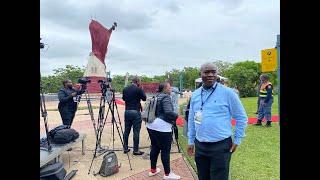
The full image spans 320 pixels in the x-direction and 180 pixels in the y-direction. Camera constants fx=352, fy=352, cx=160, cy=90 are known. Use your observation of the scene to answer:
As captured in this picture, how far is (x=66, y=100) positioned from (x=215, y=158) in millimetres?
6047

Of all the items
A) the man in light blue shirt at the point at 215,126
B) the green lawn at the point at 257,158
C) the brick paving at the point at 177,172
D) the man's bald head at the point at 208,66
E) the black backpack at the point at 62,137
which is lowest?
the brick paving at the point at 177,172

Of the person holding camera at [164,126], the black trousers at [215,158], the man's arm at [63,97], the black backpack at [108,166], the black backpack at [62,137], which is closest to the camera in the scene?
the black trousers at [215,158]

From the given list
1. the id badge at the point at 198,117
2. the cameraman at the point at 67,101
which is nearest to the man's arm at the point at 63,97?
the cameraman at the point at 67,101

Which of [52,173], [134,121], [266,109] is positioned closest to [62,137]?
[134,121]

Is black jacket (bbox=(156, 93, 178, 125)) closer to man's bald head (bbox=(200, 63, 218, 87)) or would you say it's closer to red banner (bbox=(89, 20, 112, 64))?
red banner (bbox=(89, 20, 112, 64))

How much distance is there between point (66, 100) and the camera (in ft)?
28.8

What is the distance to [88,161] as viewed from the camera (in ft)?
25.0

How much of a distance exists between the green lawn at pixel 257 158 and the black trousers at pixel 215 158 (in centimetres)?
115

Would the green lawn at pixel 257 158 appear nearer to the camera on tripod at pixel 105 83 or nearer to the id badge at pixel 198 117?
the id badge at pixel 198 117

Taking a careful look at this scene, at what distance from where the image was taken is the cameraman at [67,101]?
8781mm

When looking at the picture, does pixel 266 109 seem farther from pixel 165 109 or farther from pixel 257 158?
pixel 165 109

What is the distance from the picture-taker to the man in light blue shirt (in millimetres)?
3486
